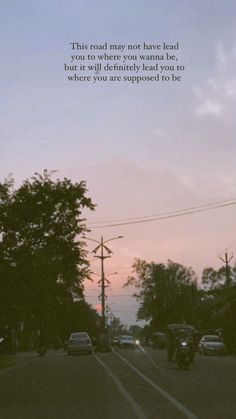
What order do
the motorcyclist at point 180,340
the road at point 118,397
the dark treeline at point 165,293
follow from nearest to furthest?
the road at point 118,397
the motorcyclist at point 180,340
the dark treeline at point 165,293

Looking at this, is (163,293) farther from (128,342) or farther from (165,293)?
(128,342)

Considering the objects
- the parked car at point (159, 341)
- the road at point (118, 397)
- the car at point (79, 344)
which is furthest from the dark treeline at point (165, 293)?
the road at point (118, 397)

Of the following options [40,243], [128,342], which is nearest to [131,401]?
[40,243]

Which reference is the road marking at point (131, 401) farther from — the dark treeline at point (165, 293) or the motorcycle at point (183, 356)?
the dark treeline at point (165, 293)

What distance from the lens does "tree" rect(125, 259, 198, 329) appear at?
422ft

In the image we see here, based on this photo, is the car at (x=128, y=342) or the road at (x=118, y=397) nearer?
the road at (x=118, y=397)

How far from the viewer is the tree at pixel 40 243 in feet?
119

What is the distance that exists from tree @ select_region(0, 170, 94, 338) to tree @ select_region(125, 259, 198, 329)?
83.6m

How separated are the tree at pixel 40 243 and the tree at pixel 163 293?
83.6m

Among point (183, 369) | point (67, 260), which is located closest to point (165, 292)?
point (67, 260)

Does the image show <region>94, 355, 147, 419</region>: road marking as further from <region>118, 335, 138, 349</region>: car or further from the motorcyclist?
<region>118, 335, 138, 349</region>: car

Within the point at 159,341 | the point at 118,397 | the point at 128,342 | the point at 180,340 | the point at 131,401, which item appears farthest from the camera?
the point at 128,342

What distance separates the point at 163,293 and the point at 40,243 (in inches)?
3669

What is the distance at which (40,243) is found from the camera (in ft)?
137
